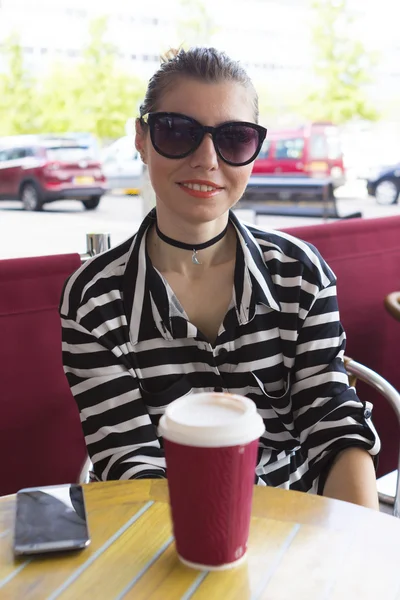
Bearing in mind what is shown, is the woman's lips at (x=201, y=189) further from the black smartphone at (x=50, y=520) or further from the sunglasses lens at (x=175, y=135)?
the black smartphone at (x=50, y=520)

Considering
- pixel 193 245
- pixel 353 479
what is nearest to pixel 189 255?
pixel 193 245

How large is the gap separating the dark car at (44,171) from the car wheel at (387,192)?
3028 millimetres

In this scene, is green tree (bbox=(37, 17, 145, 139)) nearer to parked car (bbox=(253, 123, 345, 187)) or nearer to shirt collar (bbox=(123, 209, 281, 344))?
parked car (bbox=(253, 123, 345, 187))

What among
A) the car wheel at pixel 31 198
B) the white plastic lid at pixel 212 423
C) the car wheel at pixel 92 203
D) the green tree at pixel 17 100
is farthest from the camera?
the car wheel at pixel 92 203

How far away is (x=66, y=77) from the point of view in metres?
6.01

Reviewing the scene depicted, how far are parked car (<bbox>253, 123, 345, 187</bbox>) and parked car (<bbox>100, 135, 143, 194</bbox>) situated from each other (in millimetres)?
1512

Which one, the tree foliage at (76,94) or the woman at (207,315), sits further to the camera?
the tree foliage at (76,94)

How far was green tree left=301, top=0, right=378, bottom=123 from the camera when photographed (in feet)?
23.2

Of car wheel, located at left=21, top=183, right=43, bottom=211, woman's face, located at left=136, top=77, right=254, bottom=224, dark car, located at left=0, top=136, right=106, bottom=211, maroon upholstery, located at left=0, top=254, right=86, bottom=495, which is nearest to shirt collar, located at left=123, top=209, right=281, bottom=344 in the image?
woman's face, located at left=136, top=77, right=254, bottom=224

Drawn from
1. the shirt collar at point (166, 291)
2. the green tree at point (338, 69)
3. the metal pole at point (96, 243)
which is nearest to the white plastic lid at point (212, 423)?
the shirt collar at point (166, 291)

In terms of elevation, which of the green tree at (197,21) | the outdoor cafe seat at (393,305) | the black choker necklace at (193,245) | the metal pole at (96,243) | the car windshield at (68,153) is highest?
the green tree at (197,21)

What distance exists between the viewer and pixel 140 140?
4.59ft

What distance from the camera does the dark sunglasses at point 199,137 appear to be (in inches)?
48.0

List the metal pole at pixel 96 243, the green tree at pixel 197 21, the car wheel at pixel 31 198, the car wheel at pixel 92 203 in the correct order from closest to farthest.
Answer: the metal pole at pixel 96 243 → the green tree at pixel 197 21 → the car wheel at pixel 31 198 → the car wheel at pixel 92 203
